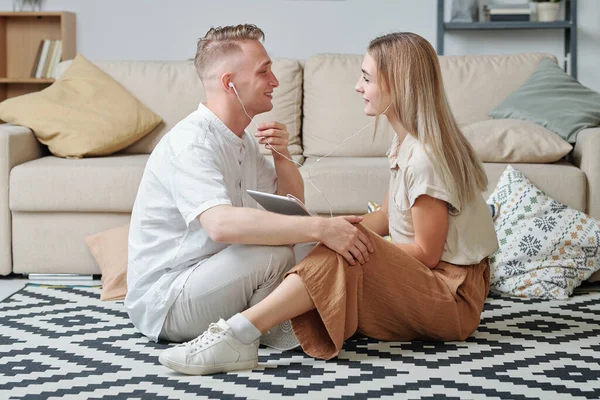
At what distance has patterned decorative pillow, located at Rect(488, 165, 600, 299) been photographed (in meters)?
2.93

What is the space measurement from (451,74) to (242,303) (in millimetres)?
1942

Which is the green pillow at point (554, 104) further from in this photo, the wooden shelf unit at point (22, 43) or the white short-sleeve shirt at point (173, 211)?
the wooden shelf unit at point (22, 43)

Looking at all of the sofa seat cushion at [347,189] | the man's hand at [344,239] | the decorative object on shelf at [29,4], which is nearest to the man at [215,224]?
the man's hand at [344,239]

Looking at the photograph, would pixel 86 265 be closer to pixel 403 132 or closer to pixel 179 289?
pixel 179 289

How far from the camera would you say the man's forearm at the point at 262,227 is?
6.71ft

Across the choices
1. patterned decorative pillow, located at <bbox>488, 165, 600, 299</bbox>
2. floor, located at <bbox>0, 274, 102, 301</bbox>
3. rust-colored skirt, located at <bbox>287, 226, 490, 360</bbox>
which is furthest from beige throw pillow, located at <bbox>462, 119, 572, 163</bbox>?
floor, located at <bbox>0, 274, 102, 301</bbox>

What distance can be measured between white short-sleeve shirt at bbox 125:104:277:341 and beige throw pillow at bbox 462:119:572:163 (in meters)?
1.23

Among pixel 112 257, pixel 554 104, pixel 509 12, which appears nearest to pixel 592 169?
pixel 554 104

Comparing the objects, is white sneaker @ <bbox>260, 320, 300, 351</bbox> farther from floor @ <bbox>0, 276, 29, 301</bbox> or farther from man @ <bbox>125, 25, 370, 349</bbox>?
floor @ <bbox>0, 276, 29, 301</bbox>

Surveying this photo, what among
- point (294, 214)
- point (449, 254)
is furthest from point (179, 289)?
point (449, 254)

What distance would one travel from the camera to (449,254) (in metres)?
2.26

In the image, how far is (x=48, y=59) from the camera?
5211 millimetres

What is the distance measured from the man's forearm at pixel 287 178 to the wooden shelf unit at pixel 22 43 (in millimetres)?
3113

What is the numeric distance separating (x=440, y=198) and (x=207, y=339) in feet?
2.18
